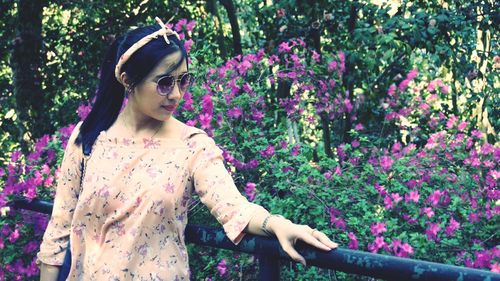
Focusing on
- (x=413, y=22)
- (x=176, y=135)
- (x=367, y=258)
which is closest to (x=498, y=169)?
(x=413, y=22)

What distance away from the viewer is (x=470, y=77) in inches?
189

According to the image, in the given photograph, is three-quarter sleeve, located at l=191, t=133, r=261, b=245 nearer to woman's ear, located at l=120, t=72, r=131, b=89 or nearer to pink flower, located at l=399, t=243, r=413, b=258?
woman's ear, located at l=120, t=72, r=131, b=89

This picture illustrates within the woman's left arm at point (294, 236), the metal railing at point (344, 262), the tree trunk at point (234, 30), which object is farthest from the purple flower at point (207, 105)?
the tree trunk at point (234, 30)

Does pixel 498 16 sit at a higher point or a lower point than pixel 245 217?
higher

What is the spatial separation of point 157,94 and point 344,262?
2.47 ft

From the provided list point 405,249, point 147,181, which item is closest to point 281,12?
point 405,249

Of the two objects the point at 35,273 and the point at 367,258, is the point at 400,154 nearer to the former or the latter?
the point at 35,273

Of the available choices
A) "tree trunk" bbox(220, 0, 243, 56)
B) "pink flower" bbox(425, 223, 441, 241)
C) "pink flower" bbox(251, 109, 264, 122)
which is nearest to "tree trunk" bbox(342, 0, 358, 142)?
"tree trunk" bbox(220, 0, 243, 56)

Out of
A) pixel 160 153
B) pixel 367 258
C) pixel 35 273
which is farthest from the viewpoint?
pixel 35 273

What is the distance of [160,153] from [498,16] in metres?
3.24

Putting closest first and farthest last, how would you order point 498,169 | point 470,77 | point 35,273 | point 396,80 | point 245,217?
point 245,217 → point 35,273 → point 498,169 → point 470,77 → point 396,80

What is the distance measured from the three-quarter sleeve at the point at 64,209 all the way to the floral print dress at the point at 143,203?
0.08 m

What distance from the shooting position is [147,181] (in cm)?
198

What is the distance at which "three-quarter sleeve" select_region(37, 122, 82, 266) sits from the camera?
7.12 ft
